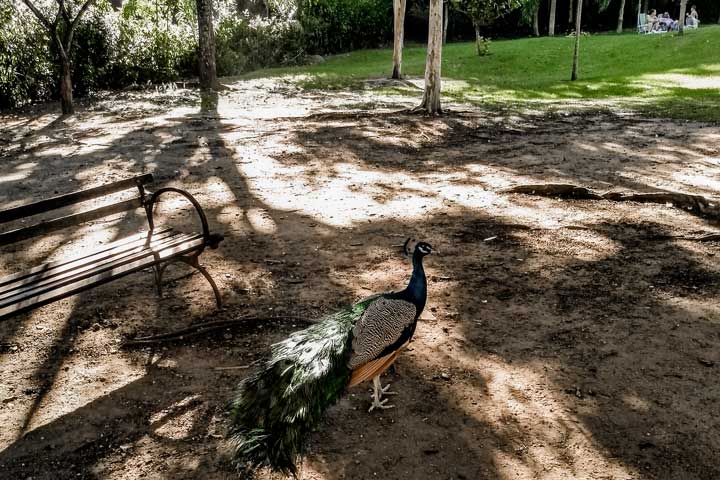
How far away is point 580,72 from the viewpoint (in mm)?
25516

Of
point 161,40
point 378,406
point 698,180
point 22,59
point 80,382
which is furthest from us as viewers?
point 161,40

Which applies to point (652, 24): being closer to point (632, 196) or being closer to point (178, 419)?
point (632, 196)

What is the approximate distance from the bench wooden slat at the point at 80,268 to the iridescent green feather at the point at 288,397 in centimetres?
191

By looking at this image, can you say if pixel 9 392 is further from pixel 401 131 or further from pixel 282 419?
pixel 401 131

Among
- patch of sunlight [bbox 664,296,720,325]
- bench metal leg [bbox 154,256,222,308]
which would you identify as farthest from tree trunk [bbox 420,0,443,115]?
bench metal leg [bbox 154,256,222,308]

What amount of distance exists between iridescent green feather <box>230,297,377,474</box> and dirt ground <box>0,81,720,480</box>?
1.33 ft

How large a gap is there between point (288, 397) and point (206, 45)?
18502 mm

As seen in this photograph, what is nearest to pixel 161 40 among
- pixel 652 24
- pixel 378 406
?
pixel 378 406

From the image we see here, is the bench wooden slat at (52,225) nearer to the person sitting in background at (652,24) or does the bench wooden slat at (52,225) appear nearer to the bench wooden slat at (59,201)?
the bench wooden slat at (59,201)

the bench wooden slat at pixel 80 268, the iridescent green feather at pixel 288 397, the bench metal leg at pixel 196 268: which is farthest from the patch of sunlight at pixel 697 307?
the bench wooden slat at pixel 80 268

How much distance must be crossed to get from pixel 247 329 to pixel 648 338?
328cm

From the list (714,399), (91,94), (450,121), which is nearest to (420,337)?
(714,399)

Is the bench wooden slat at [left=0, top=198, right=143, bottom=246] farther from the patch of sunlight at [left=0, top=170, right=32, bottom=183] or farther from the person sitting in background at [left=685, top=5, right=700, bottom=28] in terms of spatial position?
the person sitting in background at [left=685, top=5, right=700, bottom=28]

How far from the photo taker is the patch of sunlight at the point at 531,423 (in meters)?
3.62
